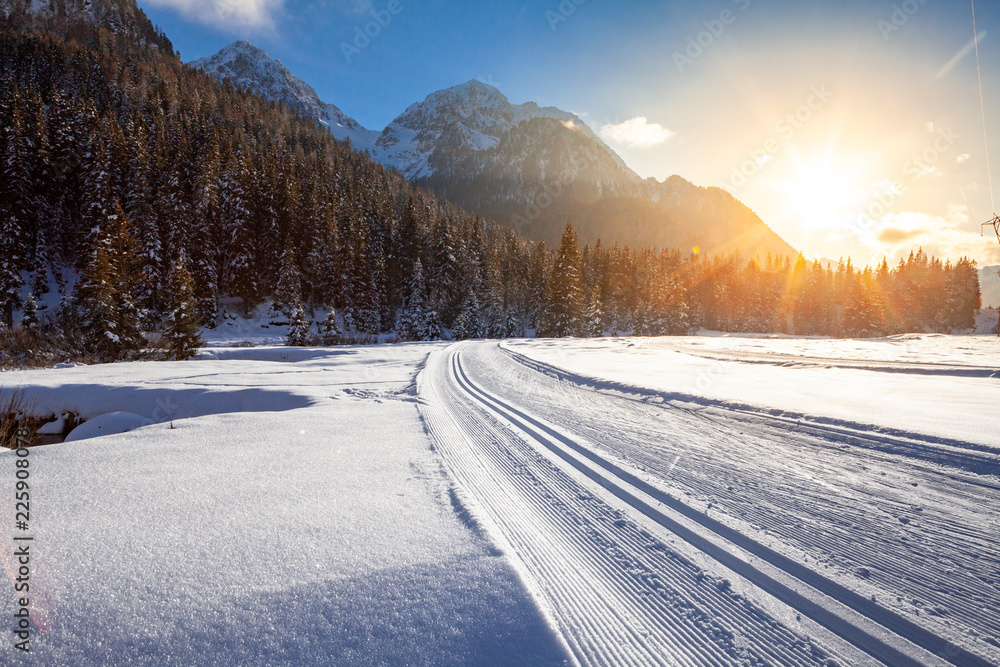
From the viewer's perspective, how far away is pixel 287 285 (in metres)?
38.3

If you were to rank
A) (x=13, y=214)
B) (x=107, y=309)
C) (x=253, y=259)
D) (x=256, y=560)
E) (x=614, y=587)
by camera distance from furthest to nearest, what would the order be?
(x=253, y=259) < (x=13, y=214) < (x=107, y=309) < (x=614, y=587) < (x=256, y=560)

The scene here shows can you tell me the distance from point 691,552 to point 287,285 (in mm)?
42664

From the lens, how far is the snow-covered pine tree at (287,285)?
3819cm

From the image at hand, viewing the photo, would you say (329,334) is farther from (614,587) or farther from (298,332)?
(614,587)

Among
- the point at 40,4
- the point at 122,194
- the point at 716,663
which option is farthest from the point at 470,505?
the point at 40,4

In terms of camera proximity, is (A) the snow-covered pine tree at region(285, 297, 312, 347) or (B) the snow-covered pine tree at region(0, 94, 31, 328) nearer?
(B) the snow-covered pine tree at region(0, 94, 31, 328)

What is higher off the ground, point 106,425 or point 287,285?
point 287,285

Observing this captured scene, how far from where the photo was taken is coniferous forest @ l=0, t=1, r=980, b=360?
28.8 m

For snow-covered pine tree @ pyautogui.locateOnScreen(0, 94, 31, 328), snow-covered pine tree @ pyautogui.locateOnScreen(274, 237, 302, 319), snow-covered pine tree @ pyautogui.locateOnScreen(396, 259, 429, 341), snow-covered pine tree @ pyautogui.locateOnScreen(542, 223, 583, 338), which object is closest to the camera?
snow-covered pine tree @ pyautogui.locateOnScreen(0, 94, 31, 328)

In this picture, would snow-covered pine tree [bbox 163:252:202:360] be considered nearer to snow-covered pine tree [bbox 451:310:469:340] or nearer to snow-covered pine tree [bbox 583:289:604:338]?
snow-covered pine tree [bbox 451:310:469:340]

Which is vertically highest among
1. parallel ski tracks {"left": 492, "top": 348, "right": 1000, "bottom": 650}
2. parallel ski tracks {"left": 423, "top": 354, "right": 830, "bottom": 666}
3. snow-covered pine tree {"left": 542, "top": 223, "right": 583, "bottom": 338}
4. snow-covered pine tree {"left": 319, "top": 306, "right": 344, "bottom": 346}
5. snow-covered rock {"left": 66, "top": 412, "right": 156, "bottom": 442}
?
snow-covered pine tree {"left": 542, "top": 223, "right": 583, "bottom": 338}

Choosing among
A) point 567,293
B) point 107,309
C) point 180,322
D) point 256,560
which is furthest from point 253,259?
point 256,560

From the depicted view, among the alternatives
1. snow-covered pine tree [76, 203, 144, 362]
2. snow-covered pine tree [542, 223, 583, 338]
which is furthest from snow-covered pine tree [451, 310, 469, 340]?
snow-covered pine tree [76, 203, 144, 362]

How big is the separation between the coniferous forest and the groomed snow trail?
1990 cm
